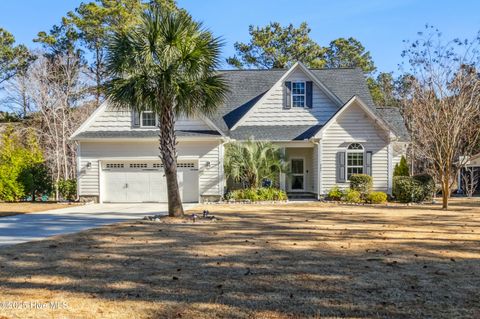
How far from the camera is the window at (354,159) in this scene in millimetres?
22047

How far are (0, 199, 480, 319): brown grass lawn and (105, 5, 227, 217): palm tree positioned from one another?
166 inches

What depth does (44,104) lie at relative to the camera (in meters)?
30.9

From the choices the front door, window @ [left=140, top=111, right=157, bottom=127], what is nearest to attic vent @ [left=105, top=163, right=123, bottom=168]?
window @ [left=140, top=111, right=157, bottom=127]

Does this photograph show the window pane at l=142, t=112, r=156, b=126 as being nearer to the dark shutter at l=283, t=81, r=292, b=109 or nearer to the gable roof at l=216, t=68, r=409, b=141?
the gable roof at l=216, t=68, r=409, b=141

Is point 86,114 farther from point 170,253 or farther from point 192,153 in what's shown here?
point 170,253

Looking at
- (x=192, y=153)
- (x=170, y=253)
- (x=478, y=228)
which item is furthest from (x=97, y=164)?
(x=478, y=228)

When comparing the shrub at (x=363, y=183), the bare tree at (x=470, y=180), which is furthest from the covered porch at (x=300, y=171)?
the bare tree at (x=470, y=180)

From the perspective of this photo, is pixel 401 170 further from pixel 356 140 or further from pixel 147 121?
pixel 147 121

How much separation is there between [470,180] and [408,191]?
562 inches

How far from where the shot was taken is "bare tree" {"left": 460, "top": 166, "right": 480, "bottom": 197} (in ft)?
94.9

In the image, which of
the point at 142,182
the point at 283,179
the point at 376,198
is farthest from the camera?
the point at 283,179

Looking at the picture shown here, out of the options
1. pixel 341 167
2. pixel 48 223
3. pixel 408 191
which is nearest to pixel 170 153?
pixel 48 223

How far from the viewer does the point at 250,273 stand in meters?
6.59

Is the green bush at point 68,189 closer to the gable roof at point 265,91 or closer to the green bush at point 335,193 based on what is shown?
the gable roof at point 265,91
